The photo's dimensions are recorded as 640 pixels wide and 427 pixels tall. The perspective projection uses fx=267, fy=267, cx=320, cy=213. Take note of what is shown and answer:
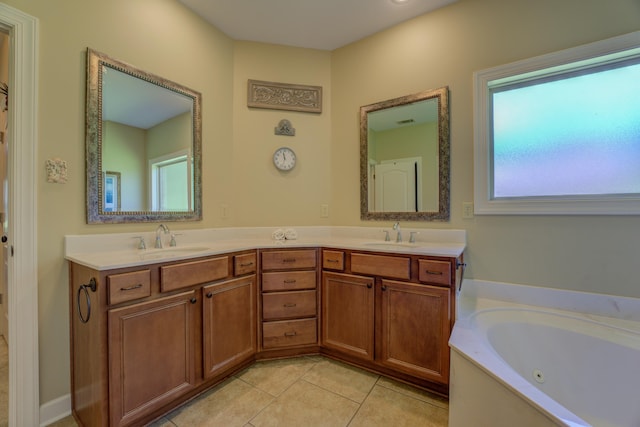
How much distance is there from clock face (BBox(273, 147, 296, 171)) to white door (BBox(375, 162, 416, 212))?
2.63 feet

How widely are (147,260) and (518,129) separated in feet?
8.20

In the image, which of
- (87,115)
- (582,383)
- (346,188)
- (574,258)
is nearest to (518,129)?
(574,258)

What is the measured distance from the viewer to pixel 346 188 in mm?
2559

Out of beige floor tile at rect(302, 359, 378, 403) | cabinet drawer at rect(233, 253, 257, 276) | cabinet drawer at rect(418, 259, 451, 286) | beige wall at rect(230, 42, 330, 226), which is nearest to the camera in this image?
cabinet drawer at rect(418, 259, 451, 286)

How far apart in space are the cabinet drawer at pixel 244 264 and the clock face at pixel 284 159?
0.95 meters

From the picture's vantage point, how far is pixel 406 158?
7.41 ft

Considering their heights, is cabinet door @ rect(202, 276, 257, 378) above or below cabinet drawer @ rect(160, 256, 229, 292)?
below

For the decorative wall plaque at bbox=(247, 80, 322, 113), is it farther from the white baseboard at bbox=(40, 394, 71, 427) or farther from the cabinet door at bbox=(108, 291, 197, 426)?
the white baseboard at bbox=(40, 394, 71, 427)

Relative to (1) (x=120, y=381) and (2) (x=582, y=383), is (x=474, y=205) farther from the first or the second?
(1) (x=120, y=381)

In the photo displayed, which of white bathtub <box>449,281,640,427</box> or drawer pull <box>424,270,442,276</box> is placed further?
drawer pull <box>424,270,442,276</box>

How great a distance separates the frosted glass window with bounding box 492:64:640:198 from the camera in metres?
1.60

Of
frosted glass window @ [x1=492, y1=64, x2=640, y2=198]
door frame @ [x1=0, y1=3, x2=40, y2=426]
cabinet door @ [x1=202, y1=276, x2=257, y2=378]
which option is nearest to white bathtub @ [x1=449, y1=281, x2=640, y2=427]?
frosted glass window @ [x1=492, y1=64, x2=640, y2=198]

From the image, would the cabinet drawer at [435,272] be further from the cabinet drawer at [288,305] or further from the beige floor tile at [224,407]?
the beige floor tile at [224,407]

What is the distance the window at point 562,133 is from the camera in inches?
62.8
